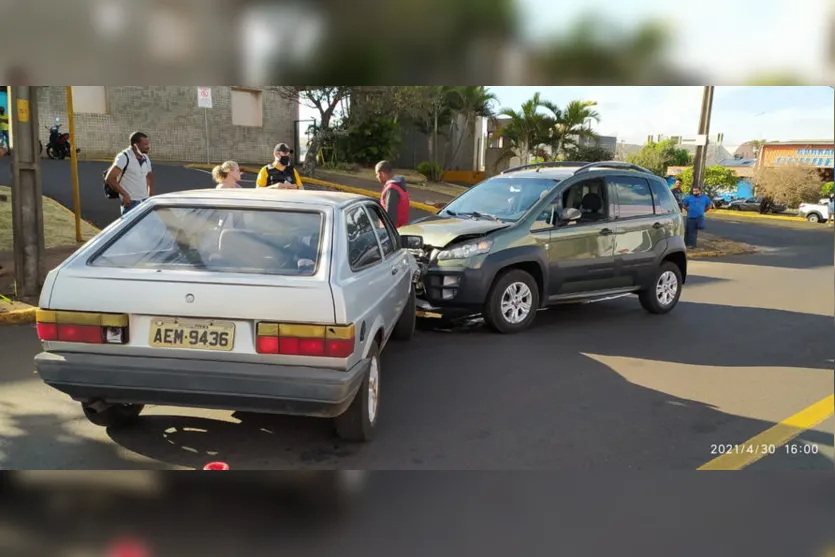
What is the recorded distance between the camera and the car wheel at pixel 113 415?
4.13m

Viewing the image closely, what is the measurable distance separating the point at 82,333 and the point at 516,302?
14.7ft

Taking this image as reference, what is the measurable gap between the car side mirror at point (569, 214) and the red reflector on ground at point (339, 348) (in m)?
4.31

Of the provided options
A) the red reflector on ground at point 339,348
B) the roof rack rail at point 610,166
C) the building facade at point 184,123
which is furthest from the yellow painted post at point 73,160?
the red reflector on ground at point 339,348

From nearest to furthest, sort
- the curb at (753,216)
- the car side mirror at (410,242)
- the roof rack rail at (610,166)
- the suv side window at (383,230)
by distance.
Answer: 1. the suv side window at (383,230)
2. the car side mirror at (410,242)
3. the roof rack rail at (610,166)
4. the curb at (753,216)

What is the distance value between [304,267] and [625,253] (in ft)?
16.8

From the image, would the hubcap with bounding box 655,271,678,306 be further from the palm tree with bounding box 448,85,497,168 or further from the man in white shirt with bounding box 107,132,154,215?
the palm tree with bounding box 448,85,497,168

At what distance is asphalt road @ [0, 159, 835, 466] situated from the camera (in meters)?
3.99

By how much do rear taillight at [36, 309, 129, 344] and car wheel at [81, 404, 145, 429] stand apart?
718mm

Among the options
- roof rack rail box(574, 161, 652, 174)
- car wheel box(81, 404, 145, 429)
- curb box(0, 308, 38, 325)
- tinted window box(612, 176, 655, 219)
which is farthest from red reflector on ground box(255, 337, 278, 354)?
tinted window box(612, 176, 655, 219)

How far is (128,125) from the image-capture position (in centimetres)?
1405

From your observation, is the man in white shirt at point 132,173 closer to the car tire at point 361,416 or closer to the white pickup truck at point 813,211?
the car tire at point 361,416

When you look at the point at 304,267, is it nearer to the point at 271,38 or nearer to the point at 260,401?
the point at 260,401

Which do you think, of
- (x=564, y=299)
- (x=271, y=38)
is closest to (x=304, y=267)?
(x=271, y=38)

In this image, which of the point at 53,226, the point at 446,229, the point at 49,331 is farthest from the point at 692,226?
the point at 49,331
